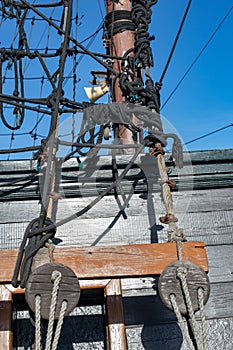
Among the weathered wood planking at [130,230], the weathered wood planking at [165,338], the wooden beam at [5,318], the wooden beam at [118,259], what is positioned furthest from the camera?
the weathered wood planking at [130,230]

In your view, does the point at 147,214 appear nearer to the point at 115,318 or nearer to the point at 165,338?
the point at 165,338

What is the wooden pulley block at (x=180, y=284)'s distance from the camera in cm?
151

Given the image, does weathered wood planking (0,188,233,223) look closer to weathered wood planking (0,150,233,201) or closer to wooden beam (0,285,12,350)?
weathered wood planking (0,150,233,201)

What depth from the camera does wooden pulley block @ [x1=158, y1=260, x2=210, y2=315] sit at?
1.51 meters

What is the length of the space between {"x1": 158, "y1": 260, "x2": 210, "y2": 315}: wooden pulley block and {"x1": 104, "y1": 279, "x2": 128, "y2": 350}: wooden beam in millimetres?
461

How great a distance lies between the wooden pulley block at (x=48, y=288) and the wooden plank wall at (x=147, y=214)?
35.1 inches

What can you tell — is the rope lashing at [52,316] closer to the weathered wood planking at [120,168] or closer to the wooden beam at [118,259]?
the wooden beam at [118,259]

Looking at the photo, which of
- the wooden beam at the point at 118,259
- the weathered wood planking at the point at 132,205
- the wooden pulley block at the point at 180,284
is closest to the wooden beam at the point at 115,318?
the wooden beam at the point at 118,259

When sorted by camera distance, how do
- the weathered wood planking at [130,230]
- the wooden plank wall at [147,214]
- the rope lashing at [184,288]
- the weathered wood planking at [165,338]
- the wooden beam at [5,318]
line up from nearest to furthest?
the rope lashing at [184,288] < the wooden beam at [5,318] < the weathered wood planking at [165,338] < the wooden plank wall at [147,214] < the weathered wood planking at [130,230]

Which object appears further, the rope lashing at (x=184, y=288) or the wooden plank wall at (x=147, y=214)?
the wooden plank wall at (x=147, y=214)

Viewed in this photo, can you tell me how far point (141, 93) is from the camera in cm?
240

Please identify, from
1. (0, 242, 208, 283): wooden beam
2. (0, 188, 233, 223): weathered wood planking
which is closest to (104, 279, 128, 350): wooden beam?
(0, 242, 208, 283): wooden beam

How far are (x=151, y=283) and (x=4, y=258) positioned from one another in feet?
3.22

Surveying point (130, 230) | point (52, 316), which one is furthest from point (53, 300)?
point (130, 230)
